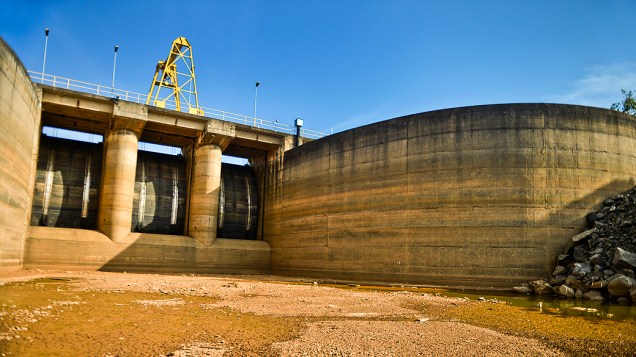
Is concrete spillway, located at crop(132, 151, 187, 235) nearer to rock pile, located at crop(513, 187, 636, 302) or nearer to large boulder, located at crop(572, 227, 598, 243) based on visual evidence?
rock pile, located at crop(513, 187, 636, 302)

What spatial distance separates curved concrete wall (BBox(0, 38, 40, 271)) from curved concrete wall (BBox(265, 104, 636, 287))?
1604cm

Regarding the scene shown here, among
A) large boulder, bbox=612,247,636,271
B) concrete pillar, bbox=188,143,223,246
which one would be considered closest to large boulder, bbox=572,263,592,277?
large boulder, bbox=612,247,636,271

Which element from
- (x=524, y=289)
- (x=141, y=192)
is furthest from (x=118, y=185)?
(x=524, y=289)

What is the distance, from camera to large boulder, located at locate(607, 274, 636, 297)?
17141mm

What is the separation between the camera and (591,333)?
10258mm

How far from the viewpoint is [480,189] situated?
23281 mm

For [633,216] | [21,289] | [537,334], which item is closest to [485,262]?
[633,216]

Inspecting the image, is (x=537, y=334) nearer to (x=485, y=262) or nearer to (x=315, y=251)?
(x=485, y=262)

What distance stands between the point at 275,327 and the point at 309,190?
20.7 meters

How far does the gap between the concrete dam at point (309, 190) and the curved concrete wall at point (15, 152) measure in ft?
0.40

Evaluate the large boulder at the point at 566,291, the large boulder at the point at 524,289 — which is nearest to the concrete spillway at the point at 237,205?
the large boulder at the point at 524,289

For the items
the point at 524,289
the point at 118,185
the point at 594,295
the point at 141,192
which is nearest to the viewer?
the point at 594,295

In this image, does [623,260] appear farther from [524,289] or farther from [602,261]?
[524,289]

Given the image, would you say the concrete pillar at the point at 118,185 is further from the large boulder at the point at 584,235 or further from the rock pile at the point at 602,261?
the large boulder at the point at 584,235
